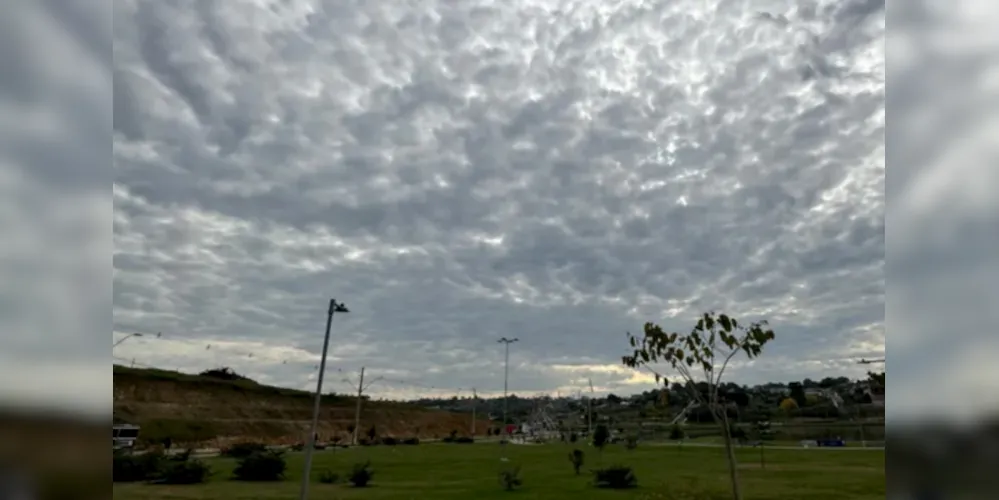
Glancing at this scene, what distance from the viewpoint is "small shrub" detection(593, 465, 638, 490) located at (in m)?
25.5

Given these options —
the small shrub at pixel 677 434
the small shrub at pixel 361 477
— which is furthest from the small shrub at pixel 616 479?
the small shrub at pixel 677 434

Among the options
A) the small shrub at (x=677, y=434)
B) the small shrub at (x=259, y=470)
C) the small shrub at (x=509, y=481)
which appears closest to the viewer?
the small shrub at (x=509, y=481)

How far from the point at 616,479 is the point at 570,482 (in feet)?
8.18

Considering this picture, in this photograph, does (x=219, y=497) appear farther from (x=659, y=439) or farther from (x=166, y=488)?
(x=659, y=439)

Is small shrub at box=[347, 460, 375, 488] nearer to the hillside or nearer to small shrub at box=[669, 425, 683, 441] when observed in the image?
the hillside

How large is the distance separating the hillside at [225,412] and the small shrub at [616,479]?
37.0 metres

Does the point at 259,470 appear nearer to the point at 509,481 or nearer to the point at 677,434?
the point at 509,481

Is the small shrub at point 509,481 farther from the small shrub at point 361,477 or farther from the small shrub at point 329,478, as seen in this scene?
the small shrub at point 329,478

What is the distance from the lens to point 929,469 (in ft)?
7.67

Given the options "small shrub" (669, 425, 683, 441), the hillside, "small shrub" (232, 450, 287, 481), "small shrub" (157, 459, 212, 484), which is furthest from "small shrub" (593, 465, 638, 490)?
the hillside

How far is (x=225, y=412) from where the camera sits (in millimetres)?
72500

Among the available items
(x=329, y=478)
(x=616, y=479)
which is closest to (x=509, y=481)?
(x=616, y=479)

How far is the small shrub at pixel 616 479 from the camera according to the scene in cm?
2548

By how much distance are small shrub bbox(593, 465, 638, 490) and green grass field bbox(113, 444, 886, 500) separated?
1.75 ft
